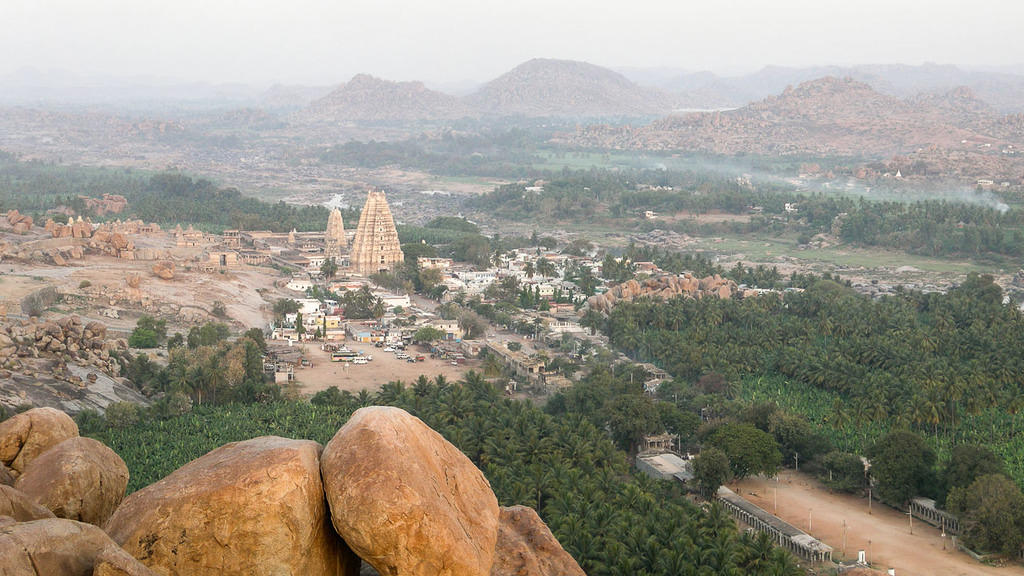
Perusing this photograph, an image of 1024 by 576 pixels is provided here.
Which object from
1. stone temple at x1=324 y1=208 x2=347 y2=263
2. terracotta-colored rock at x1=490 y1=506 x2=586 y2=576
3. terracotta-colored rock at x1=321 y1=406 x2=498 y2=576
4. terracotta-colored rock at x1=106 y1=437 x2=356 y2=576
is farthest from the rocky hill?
terracotta-colored rock at x1=106 y1=437 x2=356 y2=576

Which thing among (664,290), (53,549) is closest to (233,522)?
(53,549)

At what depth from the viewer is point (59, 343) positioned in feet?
128

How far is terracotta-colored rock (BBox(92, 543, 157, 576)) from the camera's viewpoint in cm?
787

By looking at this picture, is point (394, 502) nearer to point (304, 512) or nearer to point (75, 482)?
point (304, 512)

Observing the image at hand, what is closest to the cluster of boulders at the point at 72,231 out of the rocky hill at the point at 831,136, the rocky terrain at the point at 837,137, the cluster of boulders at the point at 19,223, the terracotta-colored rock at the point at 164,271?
the cluster of boulders at the point at 19,223

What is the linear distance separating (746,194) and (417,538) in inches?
4181

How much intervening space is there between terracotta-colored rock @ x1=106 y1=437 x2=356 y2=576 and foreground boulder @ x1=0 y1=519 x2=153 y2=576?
0.68 m

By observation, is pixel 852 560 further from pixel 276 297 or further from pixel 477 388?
pixel 276 297

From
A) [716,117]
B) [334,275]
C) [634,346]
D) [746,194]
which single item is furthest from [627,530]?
[716,117]

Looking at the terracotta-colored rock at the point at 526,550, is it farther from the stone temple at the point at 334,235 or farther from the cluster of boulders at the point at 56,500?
the stone temple at the point at 334,235

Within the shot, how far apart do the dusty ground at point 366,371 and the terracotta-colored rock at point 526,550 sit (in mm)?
30514

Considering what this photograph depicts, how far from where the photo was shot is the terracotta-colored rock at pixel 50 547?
297 inches

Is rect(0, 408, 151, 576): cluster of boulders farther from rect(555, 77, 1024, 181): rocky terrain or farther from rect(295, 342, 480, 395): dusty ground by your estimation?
rect(555, 77, 1024, 181): rocky terrain

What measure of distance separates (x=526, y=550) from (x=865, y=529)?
2114 centimetres
